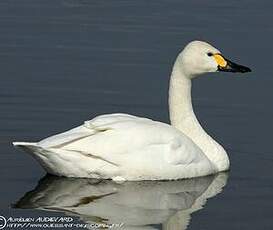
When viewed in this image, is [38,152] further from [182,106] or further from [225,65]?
[225,65]

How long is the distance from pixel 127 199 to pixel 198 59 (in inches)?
87.8

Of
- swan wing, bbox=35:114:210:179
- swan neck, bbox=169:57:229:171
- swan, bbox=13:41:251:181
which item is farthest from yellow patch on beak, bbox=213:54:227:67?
swan wing, bbox=35:114:210:179

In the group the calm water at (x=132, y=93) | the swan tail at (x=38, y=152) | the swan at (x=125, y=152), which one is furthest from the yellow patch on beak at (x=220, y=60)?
the swan tail at (x=38, y=152)

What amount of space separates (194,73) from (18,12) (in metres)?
5.66

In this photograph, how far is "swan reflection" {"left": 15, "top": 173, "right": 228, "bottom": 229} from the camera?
10008mm

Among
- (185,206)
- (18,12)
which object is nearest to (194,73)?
(185,206)

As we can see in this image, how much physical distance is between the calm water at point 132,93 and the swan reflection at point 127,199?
0.04ft

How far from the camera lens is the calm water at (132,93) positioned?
409 inches

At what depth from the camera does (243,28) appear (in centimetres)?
1703

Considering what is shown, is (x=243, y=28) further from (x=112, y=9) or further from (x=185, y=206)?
(x=185, y=206)

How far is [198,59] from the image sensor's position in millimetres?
12336

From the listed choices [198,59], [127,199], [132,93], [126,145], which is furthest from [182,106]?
[127,199]

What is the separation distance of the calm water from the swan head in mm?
777

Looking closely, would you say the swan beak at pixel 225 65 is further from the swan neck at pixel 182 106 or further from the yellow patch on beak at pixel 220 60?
the swan neck at pixel 182 106
